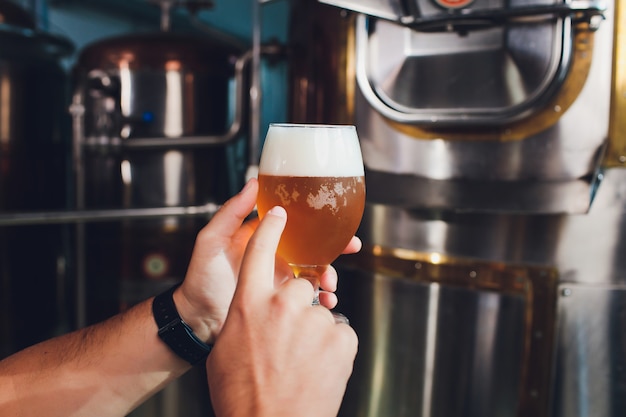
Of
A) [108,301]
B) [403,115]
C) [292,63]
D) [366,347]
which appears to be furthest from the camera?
[108,301]

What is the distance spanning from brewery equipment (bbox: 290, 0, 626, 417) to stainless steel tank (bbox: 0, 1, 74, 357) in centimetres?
173

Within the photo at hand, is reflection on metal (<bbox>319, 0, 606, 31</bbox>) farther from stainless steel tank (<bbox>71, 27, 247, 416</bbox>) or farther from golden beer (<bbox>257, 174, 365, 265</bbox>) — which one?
stainless steel tank (<bbox>71, 27, 247, 416</bbox>)

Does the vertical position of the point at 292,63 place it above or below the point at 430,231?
above

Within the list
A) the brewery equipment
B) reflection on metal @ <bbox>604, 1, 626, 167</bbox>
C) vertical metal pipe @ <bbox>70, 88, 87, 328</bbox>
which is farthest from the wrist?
vertical metal pipe @ <bbox>70, 88, 87, 328</bbox>

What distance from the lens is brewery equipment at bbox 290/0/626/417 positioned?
1593 mm

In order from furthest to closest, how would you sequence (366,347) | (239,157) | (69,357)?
1. (239,157)
2. (366,347)
3. (69,357)

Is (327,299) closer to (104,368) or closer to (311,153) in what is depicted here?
(311,153)

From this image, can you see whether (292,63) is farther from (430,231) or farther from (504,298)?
(504,298)

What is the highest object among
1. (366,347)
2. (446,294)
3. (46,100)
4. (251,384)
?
(46,100)

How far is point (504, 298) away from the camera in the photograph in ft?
5.43

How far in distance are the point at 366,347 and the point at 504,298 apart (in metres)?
0.43

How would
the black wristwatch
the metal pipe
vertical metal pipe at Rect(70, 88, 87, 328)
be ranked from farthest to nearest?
1. vertical metal pipe at Rect(70, 88, 87, 328)
2. the metal pipe
3. the black wristwatch

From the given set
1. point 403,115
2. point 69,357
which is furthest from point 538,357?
point 69,357

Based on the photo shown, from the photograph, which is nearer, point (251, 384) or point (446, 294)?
point (251, 384)
